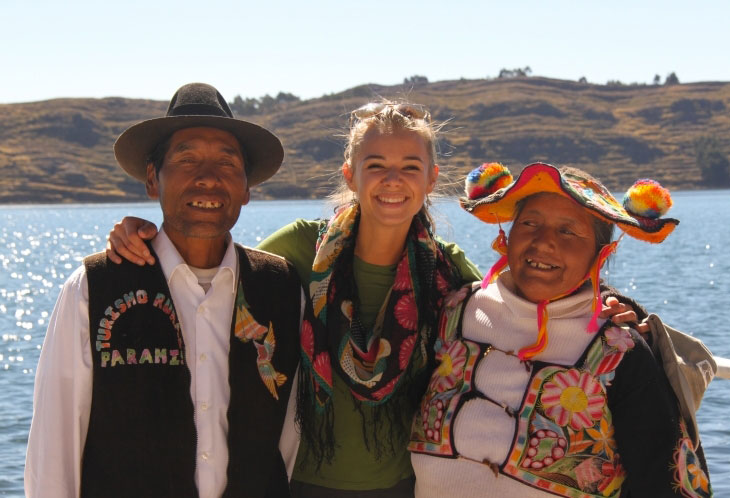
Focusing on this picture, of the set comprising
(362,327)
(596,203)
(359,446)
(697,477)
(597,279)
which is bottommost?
(359,446)

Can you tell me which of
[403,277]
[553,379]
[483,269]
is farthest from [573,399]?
[483,269]

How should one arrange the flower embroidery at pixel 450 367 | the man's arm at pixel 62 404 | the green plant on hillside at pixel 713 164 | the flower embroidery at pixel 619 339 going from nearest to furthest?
1. the man's arm at pixel 62 404
2. the flower embroidery at pixel 619 339
3. the flower embroidery at pixel 450 367
4. the green plant on hillside at pixel 713 164

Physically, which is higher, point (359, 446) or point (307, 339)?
point (307, 339)

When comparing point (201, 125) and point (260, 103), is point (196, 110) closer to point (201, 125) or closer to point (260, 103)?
point (201, 125)

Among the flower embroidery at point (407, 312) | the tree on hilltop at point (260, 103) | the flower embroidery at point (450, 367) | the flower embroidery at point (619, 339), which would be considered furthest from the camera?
the tree on hilltop at point (260, 103)

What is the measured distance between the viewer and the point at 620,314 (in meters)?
2.83

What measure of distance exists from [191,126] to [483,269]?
21.3 metres

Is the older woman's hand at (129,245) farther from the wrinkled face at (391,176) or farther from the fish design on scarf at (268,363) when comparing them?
the wrinkled face at (391,176)

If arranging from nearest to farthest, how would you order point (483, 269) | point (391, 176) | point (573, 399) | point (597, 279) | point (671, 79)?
point (573, 399)
point (597, 279)
point (391, 176)
point (483, 269)
point (671, 79)

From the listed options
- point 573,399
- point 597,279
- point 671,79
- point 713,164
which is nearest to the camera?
point 573,399

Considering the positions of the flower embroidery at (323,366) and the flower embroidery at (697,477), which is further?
the flower embroidery at (323,366)

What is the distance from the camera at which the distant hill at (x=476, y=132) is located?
267 ft

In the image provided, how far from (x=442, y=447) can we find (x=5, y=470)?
6199 millimetres

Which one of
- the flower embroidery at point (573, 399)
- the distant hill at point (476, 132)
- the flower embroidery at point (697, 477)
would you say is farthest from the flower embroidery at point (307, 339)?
the distant hill at point (476, 132)
